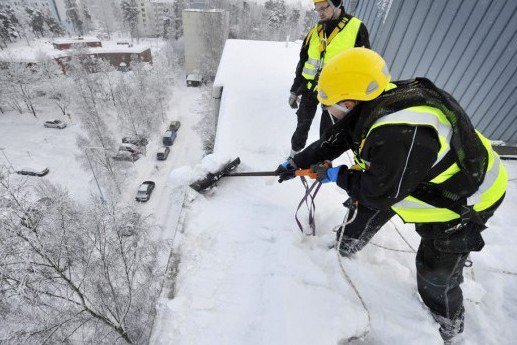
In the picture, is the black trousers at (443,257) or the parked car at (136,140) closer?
the black trousers at (443,257)

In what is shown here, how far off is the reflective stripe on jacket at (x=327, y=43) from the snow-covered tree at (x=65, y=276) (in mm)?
4522

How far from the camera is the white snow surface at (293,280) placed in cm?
208

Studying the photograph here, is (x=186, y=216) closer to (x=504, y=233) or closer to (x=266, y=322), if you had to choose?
(x=266, y=322)

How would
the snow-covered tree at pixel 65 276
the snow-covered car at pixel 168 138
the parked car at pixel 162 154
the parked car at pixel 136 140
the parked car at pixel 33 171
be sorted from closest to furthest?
the snow-covered tree at pixel 65 276, the parked car at pixel 33 171, the parked car at pixel 162 154, the snow-covered car at pixel 168 138, the parked car at pixel 136 140

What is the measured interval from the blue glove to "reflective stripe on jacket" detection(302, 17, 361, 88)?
1469 millimetres

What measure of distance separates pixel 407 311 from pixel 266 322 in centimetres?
113

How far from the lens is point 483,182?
158 centimetres

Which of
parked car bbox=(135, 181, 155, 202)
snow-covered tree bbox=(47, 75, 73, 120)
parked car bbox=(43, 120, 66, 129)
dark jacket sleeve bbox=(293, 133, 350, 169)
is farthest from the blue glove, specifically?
snow-covered tree bbox=(47, 75, 73, 120)

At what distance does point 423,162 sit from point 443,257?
899 mm

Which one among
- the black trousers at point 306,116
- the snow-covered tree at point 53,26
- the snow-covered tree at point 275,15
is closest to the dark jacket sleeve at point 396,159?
the black trousers at point 306,116

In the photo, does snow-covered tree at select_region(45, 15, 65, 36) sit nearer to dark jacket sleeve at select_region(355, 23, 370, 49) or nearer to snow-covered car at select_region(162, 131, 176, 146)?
snow-covered car at select_region(162, 131, 176, 146)

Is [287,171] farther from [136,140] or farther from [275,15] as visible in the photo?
[275,15]

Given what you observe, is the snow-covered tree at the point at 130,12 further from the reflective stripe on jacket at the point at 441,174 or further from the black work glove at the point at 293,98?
the reflective stripe on jacket at the point at 441,174

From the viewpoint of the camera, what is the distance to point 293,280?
2.36 meters
